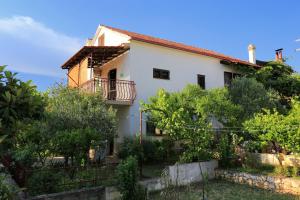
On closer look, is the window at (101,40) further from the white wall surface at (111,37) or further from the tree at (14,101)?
the tree at (14,101)

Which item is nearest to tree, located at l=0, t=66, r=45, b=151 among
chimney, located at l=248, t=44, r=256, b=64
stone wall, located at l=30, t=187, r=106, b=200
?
stone wall, located at l=30, t=187, r=106, b=200

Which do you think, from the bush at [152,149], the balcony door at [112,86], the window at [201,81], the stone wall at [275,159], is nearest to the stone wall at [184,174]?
the stone wall at [275,159]

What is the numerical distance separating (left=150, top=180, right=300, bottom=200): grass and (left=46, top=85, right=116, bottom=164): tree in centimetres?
304

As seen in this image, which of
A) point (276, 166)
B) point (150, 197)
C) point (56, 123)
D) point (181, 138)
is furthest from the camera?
point (181, 138)

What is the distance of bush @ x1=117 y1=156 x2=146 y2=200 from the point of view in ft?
24.9

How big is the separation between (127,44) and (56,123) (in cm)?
643

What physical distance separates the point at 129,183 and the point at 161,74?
9.72m

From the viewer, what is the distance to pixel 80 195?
7488mm

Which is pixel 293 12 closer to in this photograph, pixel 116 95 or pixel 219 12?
pixel 219 12

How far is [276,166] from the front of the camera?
37.1 feet

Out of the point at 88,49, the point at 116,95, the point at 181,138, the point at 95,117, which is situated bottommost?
the point at 181,138

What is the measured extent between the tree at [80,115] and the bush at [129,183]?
1.78 meters

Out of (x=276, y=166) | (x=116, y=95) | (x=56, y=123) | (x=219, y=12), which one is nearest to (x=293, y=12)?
(x=219, y=12)

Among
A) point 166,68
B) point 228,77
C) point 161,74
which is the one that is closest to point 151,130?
point 161,74
